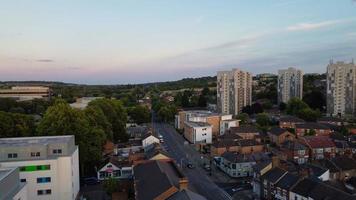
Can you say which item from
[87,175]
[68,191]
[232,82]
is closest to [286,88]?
[232,82]

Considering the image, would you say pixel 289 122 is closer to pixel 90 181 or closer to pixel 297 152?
pixel 297 152

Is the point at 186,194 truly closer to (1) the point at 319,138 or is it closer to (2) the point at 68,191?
(2) the point at 68,191

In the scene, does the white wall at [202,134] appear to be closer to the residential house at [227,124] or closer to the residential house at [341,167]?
A: the residential house at [227,124]

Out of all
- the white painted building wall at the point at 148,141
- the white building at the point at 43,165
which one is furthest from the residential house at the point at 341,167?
the white building at the point at 43,165

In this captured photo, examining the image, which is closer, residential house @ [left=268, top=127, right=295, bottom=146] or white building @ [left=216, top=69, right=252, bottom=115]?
residential house @ [left=268, top=127, right=295, bottom=146]

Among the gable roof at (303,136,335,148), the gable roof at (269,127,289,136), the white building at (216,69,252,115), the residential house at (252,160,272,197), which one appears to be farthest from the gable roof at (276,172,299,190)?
the white building at (216,69,252,115)

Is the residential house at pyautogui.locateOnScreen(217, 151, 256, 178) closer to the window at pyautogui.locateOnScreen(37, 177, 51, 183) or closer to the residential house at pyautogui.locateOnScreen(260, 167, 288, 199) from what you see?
the residential house at pyautogui.locateOnScreen(260, 167, 288, 199)
